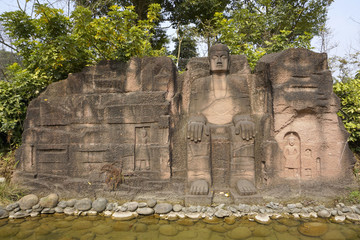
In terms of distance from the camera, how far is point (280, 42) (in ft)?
26.2

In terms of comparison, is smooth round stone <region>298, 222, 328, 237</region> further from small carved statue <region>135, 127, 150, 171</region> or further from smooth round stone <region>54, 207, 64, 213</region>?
smooth round stone <region>54, 207, 64, 213</region>

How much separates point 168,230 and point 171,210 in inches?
22.8

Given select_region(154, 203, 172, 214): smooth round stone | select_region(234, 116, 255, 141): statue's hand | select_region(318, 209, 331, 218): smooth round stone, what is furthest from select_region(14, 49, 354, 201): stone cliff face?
select_region(318, 209, 331, 218): smooth round stone

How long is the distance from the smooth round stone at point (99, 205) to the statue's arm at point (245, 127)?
279 centimetres

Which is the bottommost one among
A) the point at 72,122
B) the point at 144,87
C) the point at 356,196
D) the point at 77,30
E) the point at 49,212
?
the point at 49,212

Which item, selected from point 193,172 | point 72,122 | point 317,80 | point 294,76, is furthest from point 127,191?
point 317,80

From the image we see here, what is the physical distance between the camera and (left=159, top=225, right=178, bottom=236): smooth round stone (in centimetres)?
321

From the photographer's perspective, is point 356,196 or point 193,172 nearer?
point 356,196

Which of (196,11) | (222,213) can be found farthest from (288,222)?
(196,11)

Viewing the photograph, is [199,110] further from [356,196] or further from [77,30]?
[77,30]

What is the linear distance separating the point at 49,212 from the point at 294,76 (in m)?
5.26

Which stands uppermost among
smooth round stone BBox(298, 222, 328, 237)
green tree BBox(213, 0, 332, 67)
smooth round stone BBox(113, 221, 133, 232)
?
green tree BBox(213, 0, 332, 67)

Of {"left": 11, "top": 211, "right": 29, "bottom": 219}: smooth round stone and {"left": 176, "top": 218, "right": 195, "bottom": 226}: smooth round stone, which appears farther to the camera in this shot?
{"left": 11, "top": 211, "right": 29, "bottom": 219}: smooth round stone

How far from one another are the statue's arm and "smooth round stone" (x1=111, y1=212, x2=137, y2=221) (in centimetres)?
240
